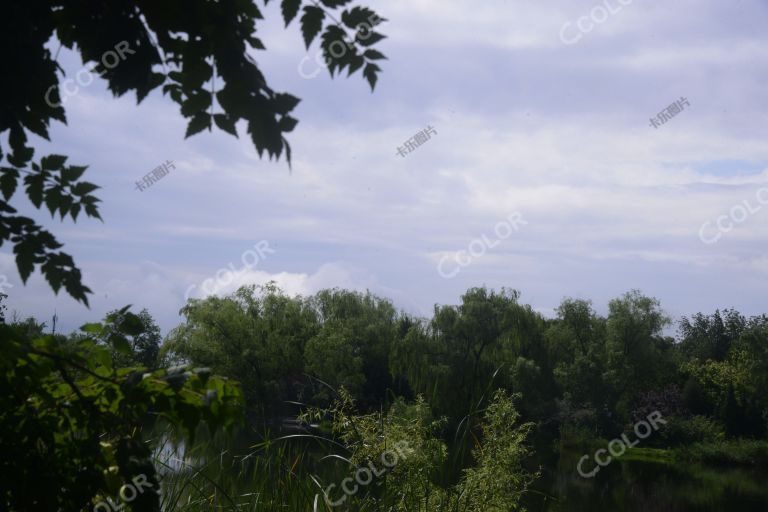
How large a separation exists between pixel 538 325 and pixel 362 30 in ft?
90.8

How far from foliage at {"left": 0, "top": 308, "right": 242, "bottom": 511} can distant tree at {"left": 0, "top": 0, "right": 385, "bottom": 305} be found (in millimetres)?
218

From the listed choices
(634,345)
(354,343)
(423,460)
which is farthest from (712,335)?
(423,460)

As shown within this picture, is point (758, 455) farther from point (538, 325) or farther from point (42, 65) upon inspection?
point (42, 65)

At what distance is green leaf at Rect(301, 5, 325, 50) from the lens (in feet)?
5.94

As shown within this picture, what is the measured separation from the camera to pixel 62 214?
2.12m

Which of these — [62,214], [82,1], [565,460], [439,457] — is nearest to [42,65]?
[82,1]

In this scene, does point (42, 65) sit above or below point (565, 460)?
above

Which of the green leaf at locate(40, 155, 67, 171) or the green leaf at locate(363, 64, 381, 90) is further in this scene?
the green leaf at locate(40, 155, 67, 171)

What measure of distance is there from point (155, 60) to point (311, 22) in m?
0.40

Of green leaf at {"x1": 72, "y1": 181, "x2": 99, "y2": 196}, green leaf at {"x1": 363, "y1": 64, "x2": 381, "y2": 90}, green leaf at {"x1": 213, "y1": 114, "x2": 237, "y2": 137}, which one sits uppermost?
green leaf at {"x1": 363, "y1": 64, "x2": 381, "y2": 90}

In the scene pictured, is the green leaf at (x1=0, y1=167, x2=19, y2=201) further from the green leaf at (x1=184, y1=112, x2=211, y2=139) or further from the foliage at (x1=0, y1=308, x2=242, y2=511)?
the green leaf at (x1=184, y1=112, x2=211, y2=139)

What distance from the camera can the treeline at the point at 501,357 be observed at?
26.2 m

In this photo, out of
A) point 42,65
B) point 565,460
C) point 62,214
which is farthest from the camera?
point 565,460

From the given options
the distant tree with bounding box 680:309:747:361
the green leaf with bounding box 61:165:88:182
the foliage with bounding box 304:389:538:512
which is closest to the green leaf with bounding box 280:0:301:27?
the green leaf with bounding box 61:165:88:182
